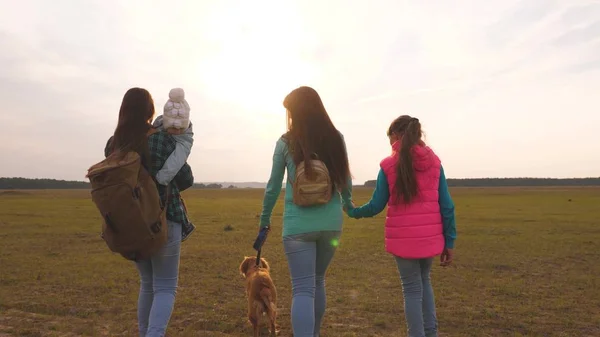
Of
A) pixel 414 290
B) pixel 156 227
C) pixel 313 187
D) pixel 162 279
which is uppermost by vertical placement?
pixel 313 187

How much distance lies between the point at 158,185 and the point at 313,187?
1.16 m

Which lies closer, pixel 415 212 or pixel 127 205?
pixel 127 205

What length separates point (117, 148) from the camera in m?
3.36

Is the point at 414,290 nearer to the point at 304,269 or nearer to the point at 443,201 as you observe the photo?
the point at 443,201

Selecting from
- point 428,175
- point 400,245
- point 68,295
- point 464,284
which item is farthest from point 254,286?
point 464,284

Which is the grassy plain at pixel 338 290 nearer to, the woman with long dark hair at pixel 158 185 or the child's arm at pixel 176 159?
the woman with long dark hair at pixel 158 185

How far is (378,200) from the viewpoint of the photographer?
4.02 meters

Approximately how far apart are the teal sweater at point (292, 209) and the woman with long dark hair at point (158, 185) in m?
0.67

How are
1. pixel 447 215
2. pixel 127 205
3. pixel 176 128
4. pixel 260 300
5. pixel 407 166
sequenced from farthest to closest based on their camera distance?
1. pixel 260 300
2. pixel 447 215
3. pixel 407 166
4. pixel 176 128
5. pixel 127 205

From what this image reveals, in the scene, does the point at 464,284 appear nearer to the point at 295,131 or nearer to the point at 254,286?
the point at 254,286

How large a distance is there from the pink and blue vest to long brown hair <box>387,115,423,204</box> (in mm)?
42

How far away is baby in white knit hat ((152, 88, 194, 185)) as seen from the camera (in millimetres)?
3387

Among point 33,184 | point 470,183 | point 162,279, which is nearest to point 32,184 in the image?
point 33,184

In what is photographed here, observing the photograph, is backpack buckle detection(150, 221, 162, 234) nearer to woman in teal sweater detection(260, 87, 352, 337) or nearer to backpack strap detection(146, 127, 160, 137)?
backpack strap detection(146, 127, 160, 137)
